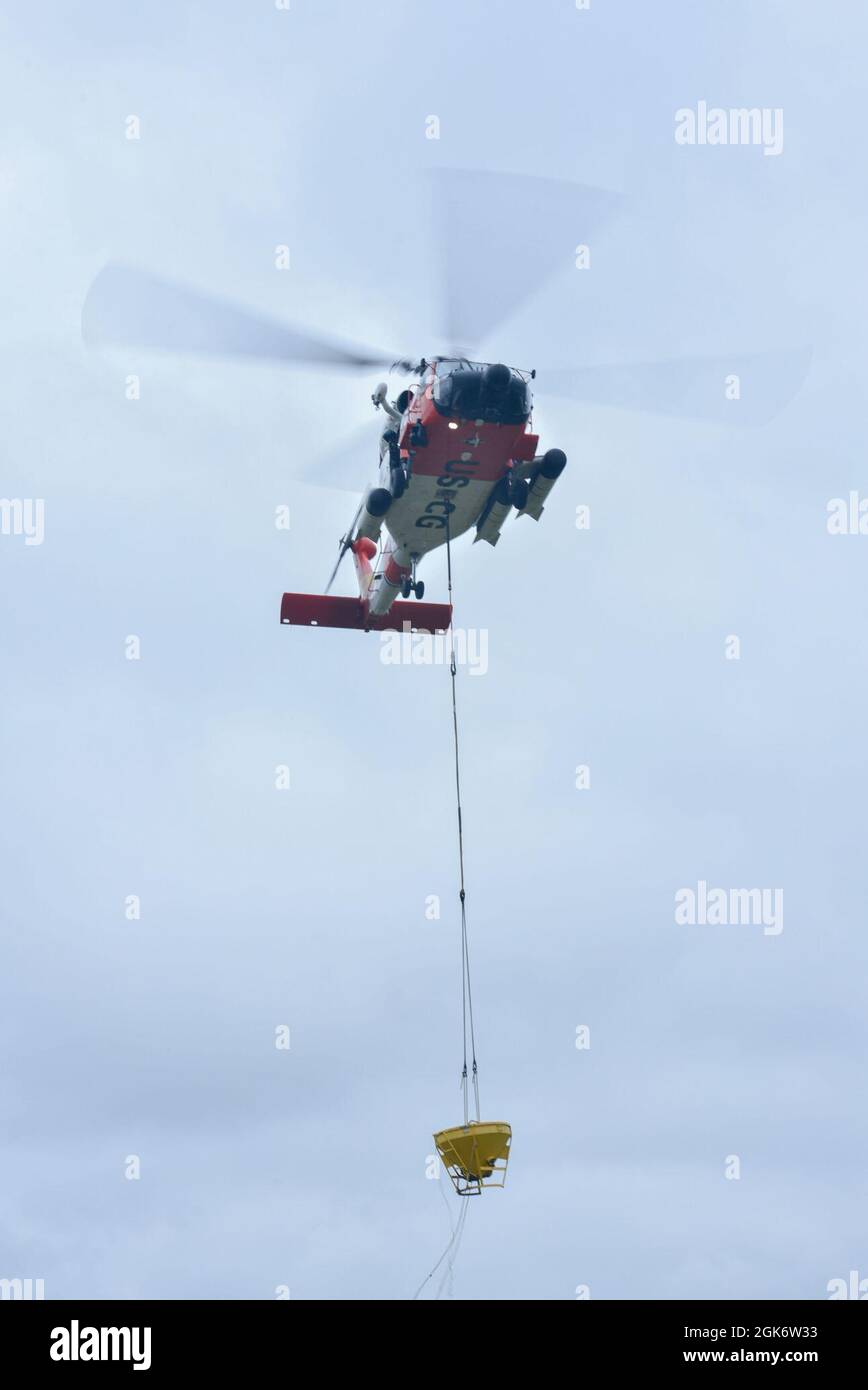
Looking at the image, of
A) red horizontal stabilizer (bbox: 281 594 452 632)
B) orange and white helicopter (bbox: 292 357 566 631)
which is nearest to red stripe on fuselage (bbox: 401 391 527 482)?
orange and white helicopter (bbox: 292 357 566 631)

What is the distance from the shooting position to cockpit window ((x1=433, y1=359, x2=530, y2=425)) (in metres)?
35.2

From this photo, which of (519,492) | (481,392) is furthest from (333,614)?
(481,392)

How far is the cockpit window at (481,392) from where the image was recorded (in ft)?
115

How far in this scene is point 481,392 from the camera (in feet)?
115

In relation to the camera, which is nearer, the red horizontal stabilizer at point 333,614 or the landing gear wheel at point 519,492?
the landing gear wheel at point 519,492

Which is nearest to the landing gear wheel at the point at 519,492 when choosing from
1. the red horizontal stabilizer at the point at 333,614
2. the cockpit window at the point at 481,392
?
the cockpit window at the point at 481,392

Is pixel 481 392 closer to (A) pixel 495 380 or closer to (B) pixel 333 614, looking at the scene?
(A) pixel 495 380

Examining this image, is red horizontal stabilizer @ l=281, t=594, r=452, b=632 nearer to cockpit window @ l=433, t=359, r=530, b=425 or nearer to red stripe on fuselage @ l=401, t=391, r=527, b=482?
red stripe on fuselage @ l=401, t=391, r=527, b=482

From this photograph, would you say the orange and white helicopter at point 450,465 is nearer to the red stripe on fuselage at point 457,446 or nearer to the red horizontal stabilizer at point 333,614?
the red stripe on fuselage at point 457,446
